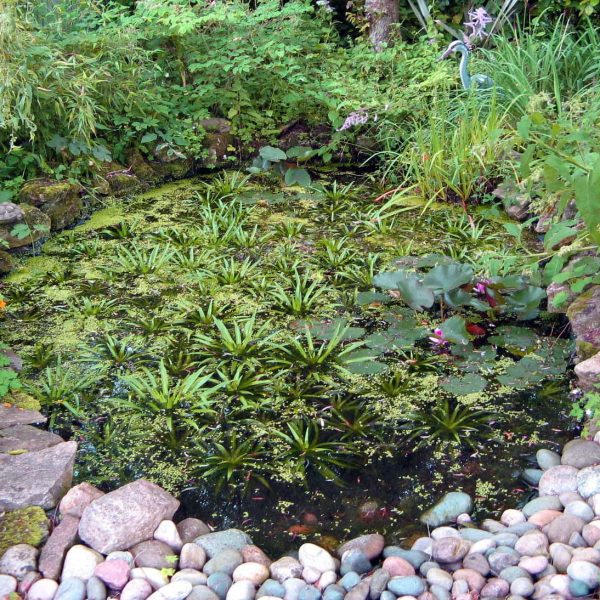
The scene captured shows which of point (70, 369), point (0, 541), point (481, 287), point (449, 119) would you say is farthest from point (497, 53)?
point (0, 541)

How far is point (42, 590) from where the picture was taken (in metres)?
2.35

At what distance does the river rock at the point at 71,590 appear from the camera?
2.31 m

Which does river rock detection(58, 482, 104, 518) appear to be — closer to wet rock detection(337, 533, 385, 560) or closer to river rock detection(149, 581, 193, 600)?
river rock detection(149, 581, 193, 600)

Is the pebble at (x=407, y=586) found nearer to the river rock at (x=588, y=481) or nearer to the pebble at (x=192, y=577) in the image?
the pebble at (x=192, y=577)

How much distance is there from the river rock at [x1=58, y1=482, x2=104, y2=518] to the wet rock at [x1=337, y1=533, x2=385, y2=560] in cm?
84

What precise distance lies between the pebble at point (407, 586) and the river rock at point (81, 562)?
2.89ft

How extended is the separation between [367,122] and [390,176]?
0.62 meters


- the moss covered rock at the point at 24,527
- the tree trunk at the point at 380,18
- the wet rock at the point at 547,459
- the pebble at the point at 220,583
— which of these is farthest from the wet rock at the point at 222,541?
the tree trunk at the point at 380,18

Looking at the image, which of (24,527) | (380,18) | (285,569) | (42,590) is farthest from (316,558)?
(380,18)

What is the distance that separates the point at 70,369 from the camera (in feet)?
11.7

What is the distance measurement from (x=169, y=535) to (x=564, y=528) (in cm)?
122

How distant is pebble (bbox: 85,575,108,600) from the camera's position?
2.33 metres

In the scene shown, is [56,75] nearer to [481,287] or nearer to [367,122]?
[367,122]

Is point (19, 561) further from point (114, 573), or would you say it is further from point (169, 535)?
point (169, 535)
